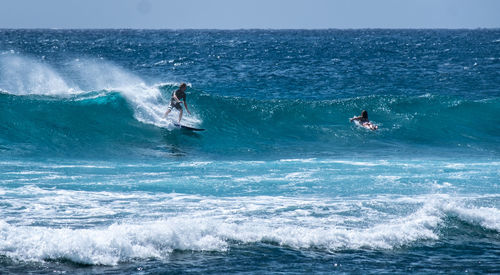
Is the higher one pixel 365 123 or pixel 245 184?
pixel 365 123

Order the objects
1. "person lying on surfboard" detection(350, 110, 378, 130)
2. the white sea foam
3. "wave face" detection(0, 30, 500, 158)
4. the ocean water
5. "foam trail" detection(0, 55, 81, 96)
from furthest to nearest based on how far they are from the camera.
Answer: "foam trail" detection(0, 55, 81, 96), the white sea foam, "person lying on surfboard" detection(350, 110, 378, 130), "wave face" detection(0, 30, 500, 158), the ocean water

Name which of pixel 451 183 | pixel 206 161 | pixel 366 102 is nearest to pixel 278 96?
pixel 366 102

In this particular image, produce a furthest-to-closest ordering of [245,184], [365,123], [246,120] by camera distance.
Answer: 1. [246,120]
2. [365,123]
3. [245,184]

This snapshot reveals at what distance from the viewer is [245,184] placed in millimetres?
13609

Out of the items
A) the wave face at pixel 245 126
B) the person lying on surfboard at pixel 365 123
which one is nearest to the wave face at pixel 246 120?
the wave face at pixel 245 126

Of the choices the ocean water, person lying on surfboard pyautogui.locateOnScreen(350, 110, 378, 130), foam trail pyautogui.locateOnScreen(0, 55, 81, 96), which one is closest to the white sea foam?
foam trail pyautogui.locateOnScreen(0, 55, 81, 96)

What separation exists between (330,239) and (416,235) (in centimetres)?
144

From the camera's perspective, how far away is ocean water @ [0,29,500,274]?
9.22 metres

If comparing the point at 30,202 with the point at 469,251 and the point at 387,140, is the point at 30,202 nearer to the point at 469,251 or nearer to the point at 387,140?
the point at 469,251

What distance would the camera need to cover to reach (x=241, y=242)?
32.2 ft

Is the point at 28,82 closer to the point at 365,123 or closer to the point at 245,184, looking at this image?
the point at 365,123

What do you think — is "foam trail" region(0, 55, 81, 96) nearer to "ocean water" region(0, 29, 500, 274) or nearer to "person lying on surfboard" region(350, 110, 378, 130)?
"ocean water" region(0, 29, 500, 274)

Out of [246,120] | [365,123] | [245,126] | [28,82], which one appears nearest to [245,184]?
[365,123]

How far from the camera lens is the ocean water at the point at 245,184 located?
30.2 feet
